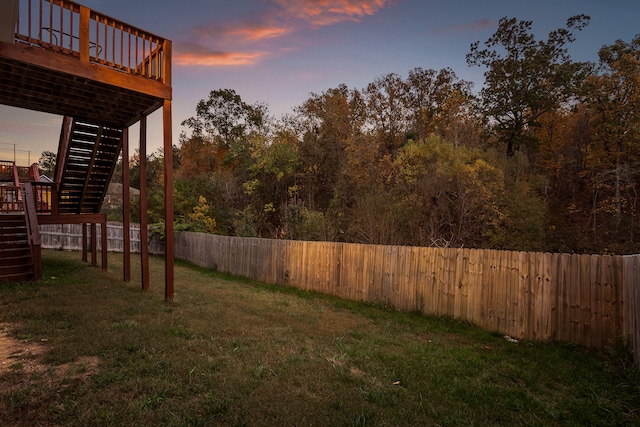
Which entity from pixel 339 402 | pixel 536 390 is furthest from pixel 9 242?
pixel 536 390

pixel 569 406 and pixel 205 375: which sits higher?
pixel 205 375

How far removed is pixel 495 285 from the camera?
6.15m

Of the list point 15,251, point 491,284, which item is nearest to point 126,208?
point 15,251

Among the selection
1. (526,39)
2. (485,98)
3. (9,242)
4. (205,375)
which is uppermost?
(526,39)

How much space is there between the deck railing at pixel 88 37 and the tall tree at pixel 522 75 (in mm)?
22861

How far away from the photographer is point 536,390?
3.74 metres

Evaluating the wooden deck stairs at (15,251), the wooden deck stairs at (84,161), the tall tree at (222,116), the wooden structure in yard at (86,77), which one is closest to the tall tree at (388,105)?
the tall tree at (222,116)

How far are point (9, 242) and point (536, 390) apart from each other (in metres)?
10.7

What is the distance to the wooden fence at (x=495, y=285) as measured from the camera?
4.78 metres

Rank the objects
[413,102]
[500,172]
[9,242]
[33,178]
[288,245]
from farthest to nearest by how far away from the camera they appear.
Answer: [413,102] → [500,172] → [33,178] → [288,245] → [9,242]

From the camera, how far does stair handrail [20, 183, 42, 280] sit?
25.7 feet

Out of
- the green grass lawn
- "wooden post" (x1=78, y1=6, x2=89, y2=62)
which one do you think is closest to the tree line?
the green grass lawn

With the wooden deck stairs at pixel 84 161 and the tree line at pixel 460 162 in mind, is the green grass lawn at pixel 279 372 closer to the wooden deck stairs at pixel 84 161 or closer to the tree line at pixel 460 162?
the wooden deck stairs at pixel 84 161

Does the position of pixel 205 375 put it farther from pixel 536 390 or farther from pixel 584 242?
pixel 584 242
